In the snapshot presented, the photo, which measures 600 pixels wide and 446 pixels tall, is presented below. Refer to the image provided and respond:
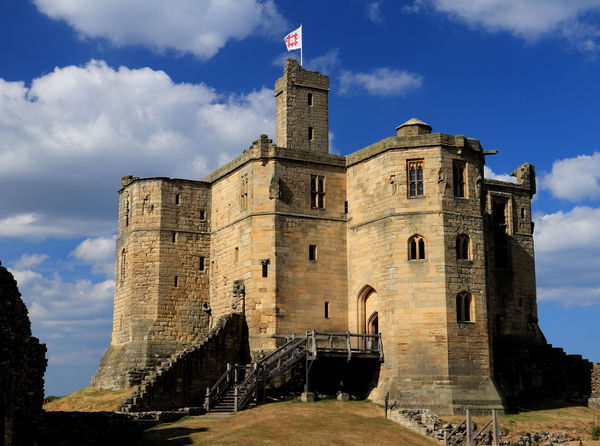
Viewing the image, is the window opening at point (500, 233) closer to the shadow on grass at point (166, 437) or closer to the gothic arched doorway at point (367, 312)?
the gothic arched doorway at point (367, 312)

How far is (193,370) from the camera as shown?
40281 millimetres

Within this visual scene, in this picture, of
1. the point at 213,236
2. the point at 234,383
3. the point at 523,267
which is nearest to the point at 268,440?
the point at 234,383

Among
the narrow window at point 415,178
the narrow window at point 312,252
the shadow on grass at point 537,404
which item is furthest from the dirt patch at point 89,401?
the shadow on grass at point 537,404

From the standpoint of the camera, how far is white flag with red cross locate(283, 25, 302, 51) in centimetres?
5197

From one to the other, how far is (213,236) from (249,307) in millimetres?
7188

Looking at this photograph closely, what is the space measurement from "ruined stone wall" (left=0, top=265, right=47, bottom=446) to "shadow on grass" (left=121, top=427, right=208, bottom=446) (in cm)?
519

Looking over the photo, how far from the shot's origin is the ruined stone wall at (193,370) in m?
38.0

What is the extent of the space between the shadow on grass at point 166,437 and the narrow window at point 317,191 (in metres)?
14.9

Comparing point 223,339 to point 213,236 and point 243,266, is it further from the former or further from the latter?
point 213,236

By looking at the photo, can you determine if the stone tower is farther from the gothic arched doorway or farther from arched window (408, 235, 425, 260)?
arched window (408, 235, 425, 260)

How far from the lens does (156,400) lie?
3819 centimetres

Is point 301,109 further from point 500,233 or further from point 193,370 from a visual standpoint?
point 193,370

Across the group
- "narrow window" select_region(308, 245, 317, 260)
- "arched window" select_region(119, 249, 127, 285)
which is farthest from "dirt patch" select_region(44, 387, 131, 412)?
"narrow window" select_region(308, 245, 317, 260)

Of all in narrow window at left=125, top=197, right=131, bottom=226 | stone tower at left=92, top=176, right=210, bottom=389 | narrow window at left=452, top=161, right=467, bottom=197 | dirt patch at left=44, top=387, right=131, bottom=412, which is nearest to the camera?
narrow window at left=452, top=161, right=467, bottom=197
